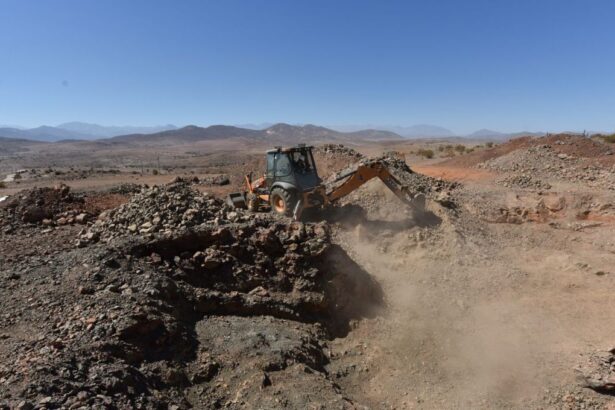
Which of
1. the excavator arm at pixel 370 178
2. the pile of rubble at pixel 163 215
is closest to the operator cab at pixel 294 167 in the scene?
the excavator arm at pixel 370 178

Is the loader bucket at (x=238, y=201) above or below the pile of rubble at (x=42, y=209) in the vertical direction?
above

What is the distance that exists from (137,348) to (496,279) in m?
6.73

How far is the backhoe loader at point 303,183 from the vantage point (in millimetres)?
10132

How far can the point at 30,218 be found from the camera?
440 inches

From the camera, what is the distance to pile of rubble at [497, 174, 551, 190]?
1666 centimetres

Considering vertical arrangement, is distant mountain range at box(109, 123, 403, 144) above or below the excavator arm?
above

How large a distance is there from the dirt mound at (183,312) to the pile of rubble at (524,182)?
11966mm

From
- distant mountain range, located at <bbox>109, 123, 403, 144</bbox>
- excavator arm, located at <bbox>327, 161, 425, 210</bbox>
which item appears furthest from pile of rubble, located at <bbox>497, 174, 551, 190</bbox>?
distant mountain range, located at <bbox>109, 123, 403, 144</bbox>

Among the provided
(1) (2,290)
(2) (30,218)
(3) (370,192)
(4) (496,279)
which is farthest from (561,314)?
(2) (30,218)

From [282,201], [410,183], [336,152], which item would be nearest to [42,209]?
[282,201]

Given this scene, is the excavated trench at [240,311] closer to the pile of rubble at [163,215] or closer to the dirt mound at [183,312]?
the dirt mound at [183,312]

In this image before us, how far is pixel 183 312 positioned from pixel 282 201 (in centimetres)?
477

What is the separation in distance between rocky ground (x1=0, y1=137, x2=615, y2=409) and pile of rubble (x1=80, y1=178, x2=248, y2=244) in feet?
0.13

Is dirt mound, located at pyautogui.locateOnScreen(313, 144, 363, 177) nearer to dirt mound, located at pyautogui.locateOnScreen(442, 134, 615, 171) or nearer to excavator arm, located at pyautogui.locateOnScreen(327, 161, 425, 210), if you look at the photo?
excavator arm, located at pyautogui.locateOnScreen(327, 161, 425, 210)
